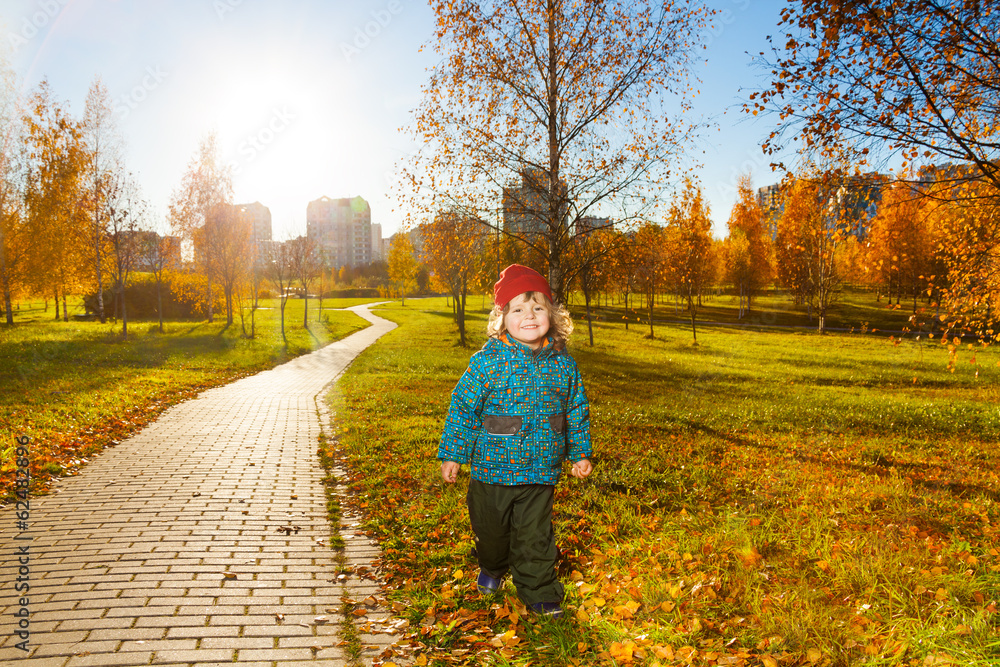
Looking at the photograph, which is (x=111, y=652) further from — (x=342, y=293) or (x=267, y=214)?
(x=342, y=293)

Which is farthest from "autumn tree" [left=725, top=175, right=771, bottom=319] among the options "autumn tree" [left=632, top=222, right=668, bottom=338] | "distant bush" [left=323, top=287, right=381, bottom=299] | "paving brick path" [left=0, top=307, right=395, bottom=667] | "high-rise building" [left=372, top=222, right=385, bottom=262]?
"high-rise building" [left=372, top=222, right=385, bottom=262]

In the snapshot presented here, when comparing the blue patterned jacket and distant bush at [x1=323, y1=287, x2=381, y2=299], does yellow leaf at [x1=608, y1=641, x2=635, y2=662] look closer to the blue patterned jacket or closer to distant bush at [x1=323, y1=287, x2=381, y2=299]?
the blue patterned jacket

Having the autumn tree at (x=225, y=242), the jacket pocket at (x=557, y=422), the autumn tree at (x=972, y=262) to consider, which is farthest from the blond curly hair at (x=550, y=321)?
the autumn tree at (x=225, y=242)

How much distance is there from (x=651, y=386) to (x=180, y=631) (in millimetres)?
13115

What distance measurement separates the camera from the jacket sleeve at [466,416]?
308cm

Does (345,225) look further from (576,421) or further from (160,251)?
(576,421)

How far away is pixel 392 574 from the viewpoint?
3.91 meters

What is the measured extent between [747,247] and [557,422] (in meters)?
43.9

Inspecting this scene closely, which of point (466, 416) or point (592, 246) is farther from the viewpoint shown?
point (592, 246)

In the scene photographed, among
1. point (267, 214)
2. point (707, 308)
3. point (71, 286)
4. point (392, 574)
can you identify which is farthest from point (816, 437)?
point (267, 214)

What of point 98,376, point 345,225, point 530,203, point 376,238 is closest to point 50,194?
point 98,376

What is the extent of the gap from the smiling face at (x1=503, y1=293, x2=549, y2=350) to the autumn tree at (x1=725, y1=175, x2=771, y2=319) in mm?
41921

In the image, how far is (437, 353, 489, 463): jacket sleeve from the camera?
10.1 feet

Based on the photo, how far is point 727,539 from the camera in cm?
418
